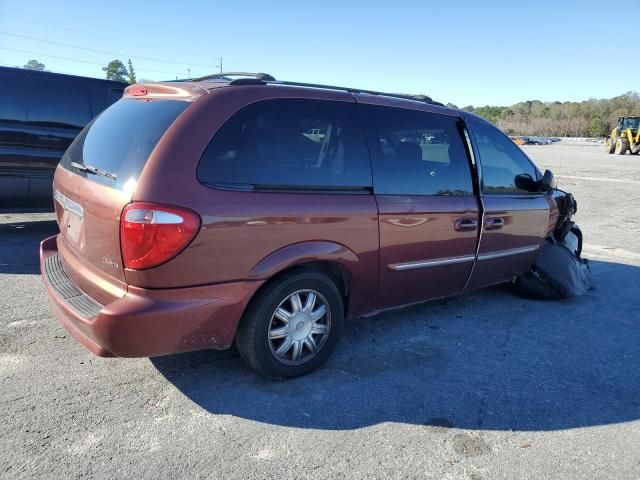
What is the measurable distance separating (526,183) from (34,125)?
558 cm

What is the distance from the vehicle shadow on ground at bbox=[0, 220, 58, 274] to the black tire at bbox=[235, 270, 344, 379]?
318cm

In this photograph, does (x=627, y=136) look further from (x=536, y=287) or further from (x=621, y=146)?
(x=536, y=287)

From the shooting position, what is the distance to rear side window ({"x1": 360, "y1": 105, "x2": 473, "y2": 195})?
3.52 meters

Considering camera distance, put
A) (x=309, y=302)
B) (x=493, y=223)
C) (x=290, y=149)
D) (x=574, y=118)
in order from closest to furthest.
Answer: (x=290, y=149), (x=309, y=302), (x=493, y=223), (x=574, y=118)

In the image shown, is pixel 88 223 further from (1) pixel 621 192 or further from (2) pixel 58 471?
(1) pixel 621 192

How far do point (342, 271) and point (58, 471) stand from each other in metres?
1.93

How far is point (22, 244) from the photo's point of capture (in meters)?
6.09

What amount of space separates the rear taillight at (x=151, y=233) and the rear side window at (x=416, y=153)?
1.42 metres

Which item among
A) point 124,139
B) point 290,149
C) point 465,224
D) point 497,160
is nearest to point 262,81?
point 290,149

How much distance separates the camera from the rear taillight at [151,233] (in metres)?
2.54

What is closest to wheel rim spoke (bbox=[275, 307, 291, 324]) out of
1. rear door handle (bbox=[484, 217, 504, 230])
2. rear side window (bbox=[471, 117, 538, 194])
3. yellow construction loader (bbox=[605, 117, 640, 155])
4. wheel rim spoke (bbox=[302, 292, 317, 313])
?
wheel rim spoke (bbox=[302, 292, 317, 313])

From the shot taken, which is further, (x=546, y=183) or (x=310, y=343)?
(x=546, y=183)

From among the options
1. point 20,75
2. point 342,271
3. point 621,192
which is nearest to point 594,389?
point 342,271

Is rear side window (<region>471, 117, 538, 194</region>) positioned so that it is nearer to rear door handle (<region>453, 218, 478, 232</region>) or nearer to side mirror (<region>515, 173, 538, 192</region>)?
side mirror (<region>515, 173, 538, 192</region>)
